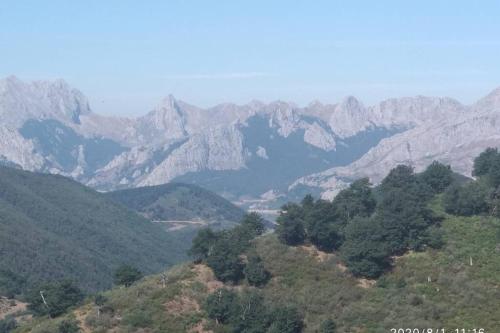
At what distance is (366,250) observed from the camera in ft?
315

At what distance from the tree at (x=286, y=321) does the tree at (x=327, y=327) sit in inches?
109

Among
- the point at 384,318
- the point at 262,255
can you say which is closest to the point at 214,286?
the point at 262,255

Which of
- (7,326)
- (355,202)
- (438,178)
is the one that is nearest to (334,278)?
(355,202)

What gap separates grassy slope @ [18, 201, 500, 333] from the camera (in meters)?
82.1

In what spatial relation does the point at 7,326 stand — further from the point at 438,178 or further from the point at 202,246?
the point at 438,178

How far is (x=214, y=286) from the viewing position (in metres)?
97.1

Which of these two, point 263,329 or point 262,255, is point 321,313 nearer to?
point 263,329

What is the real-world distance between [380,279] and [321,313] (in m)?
9.56

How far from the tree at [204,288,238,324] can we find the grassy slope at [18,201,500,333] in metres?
1.80

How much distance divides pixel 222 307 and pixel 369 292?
16.1m

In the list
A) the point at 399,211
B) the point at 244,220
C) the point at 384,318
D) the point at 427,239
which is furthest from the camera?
the point at 244,220

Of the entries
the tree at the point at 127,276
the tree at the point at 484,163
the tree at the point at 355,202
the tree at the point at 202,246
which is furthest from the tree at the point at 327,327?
the tree at the point at 484,163

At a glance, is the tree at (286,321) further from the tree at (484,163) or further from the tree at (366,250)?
the tree at (484,163)

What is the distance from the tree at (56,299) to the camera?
9838 cm
